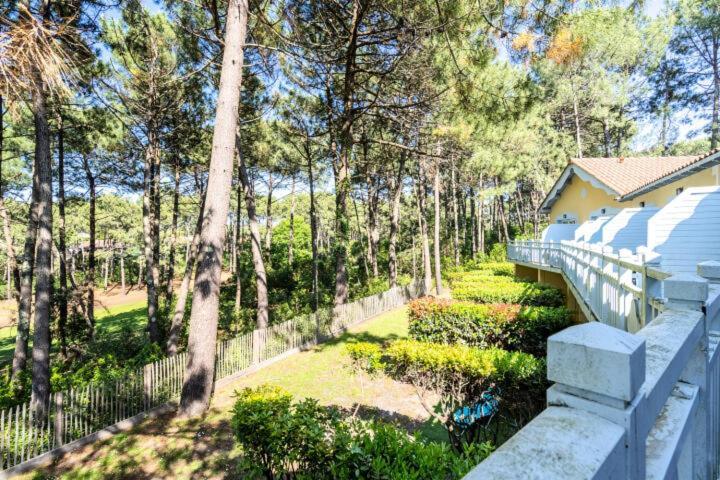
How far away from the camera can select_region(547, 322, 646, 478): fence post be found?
800mm

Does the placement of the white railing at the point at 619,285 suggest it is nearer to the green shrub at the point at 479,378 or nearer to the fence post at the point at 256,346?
the green shrub at the point at 479,378

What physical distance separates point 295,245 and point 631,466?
3375 cm

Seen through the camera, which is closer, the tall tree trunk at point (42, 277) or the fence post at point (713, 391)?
the fence post at point (713, 391)

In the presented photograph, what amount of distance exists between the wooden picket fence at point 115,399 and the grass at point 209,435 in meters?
0.40

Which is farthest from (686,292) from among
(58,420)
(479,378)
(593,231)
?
(593,231)

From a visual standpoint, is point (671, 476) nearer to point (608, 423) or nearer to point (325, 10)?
point (608, 423)

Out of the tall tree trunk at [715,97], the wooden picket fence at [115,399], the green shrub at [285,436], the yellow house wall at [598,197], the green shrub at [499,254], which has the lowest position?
the wooden picket fence at [115,399]

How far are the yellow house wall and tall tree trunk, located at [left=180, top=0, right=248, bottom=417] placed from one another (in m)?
10.9

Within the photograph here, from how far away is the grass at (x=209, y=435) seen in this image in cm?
562

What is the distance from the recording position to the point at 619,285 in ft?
13.6

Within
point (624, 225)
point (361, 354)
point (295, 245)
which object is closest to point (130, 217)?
point (295, 245)

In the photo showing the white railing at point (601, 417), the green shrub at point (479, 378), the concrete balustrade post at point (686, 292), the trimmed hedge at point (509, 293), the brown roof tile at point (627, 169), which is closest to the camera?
the white railing at point (601, 417)

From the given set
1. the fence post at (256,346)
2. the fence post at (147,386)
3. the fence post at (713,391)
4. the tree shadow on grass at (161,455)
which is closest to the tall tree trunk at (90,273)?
Result: the fence post at (256,346)

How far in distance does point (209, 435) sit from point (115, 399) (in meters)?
2.22
